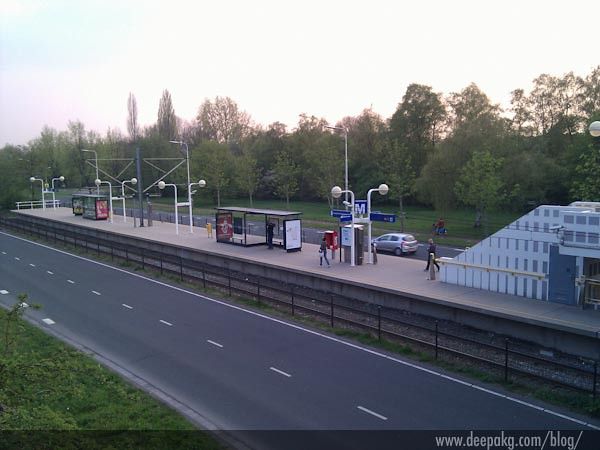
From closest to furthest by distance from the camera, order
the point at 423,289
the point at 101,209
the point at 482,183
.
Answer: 1. the point at 423,289
2. the point at 482,183
3. the point at 101,209

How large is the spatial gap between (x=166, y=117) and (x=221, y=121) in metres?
12.5

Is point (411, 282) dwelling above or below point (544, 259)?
below

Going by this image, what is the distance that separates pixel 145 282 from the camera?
22.1 m

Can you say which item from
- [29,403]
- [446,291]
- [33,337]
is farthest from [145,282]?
[29,403]

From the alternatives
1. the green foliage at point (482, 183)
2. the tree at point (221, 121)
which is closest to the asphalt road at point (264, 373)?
the green foliage at point (482, 183)

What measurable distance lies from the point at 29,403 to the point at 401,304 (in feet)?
40.9

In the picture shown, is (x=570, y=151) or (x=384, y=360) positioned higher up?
(x=570, y=151)

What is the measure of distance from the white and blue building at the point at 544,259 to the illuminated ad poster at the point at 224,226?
14329mm

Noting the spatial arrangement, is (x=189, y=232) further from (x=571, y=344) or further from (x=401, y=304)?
(x=571, y=344)

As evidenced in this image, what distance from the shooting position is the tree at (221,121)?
294ft

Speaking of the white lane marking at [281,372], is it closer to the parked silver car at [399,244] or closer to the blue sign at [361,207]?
the blue sign at [361,207]

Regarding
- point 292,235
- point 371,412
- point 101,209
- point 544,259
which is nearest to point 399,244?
point 292,235

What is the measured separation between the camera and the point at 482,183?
32125mm

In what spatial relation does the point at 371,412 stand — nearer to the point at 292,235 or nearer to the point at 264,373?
the point at 264,373
